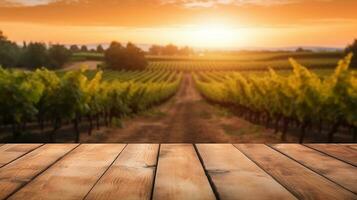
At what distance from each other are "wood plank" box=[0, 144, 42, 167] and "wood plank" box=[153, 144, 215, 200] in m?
0.98

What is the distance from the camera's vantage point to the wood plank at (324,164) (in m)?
2.53

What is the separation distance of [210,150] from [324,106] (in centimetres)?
1675

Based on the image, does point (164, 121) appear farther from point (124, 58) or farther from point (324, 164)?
point (124, 58)

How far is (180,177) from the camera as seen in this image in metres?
2.53

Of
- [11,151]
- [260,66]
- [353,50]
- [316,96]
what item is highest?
[353,50]

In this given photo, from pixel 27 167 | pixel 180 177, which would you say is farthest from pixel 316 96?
pixel 27 167

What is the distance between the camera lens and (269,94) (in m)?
25.6

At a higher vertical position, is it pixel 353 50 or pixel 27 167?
pixel 353 50

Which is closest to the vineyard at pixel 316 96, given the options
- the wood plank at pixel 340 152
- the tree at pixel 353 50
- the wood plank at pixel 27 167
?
the wood plank at pixel 340 152

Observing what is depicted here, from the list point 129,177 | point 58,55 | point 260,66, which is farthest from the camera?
point 260,66

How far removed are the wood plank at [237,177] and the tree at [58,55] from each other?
402ft

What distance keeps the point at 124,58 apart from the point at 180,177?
122 meters

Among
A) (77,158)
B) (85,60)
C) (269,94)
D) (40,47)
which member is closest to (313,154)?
(77,158)

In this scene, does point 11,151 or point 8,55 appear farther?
point 8,55
